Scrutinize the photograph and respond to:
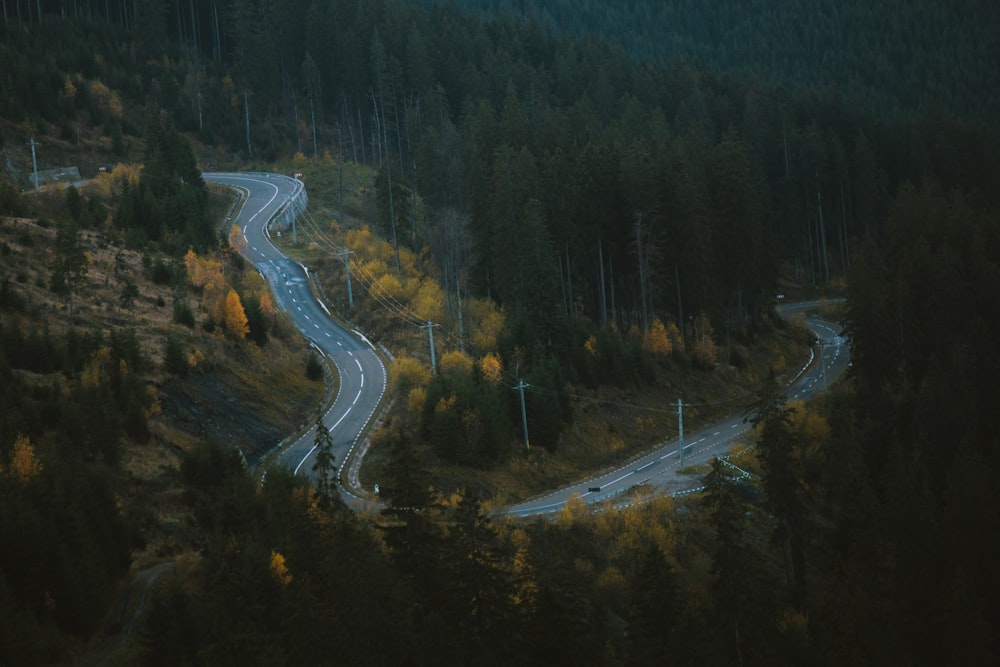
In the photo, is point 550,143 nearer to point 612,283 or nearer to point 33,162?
point 612,283

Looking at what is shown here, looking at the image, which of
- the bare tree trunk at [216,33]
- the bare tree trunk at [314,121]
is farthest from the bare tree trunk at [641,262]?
the bare tree trunk at [216,33]

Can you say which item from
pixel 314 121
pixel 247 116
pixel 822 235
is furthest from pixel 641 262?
pixel 247 116

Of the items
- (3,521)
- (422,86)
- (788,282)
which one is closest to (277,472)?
(3,521)

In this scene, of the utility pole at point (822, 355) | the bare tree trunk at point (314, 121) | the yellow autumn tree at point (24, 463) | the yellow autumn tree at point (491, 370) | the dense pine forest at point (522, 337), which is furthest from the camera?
the bare tree trunk at point (314, 121)

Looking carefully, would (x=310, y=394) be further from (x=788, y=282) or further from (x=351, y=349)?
(x=788, y=282)

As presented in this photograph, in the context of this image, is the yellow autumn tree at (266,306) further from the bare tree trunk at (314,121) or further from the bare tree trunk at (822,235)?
the bare tree trunk at (822,235)

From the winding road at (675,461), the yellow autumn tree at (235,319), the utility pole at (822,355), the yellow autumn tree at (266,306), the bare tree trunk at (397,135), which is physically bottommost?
the utility pole at (822,355)

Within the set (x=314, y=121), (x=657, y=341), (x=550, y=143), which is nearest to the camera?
(x=657, y=341)
